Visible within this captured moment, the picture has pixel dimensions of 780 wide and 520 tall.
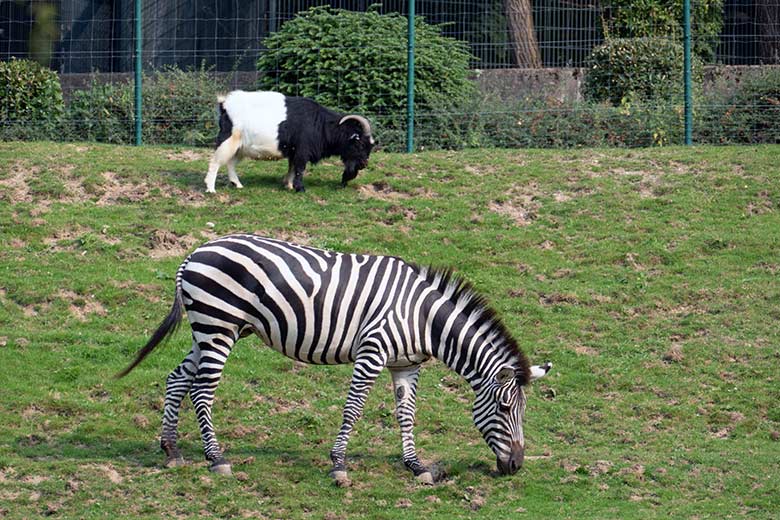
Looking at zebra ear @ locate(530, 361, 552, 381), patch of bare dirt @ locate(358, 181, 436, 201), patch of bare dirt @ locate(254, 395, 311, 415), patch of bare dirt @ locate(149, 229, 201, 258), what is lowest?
patch of bare dirt @ locate(254, 395, 311, 415)

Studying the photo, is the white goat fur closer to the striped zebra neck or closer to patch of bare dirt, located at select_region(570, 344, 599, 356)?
patch of bare dirt, located at select_region(570, 344, 599, 356)

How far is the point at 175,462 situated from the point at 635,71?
13.2 metres

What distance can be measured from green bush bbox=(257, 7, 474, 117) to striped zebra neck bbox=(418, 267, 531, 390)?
978cm

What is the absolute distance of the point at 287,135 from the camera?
16594 millimetres

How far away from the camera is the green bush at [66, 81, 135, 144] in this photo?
1983 centimetres

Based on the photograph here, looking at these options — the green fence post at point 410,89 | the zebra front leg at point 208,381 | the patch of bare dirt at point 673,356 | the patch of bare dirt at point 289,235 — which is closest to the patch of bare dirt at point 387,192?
the patch of bare dirt at point 289,235

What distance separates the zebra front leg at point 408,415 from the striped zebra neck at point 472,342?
39 centimetres

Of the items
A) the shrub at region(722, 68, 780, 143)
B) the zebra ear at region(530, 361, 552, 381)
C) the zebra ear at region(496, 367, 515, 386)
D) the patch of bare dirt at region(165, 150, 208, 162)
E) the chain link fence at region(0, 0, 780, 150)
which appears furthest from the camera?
the chain link fence at region(0, 0, 780, 150)

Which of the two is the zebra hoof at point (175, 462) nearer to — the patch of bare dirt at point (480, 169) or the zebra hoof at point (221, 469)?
the zebra hoof at point (221, 469)

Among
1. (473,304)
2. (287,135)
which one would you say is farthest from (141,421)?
(287,135)

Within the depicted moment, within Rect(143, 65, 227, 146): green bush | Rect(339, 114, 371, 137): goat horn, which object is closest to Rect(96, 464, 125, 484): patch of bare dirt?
Rect(339, 114, 371, 137): goat horn

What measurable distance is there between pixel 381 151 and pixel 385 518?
10805 mm

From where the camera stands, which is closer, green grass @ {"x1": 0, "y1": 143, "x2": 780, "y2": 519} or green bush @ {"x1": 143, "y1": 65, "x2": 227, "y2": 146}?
green grass @ {"x1": 0, "y1": 143, "x2": 780, "y2": 519}

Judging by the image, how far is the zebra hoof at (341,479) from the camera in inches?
376
